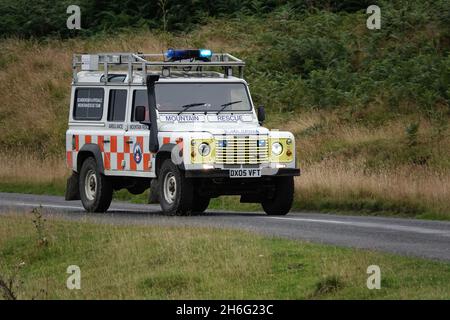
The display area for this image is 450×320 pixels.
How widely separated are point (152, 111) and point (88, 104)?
89.9 inches

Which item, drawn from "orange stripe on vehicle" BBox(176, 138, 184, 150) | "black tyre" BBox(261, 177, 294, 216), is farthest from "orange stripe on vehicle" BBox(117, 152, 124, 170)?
"black tyre" BBox(261, 177, 294, 216)

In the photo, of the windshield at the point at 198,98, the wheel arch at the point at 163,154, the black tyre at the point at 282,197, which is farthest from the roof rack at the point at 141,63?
the black tyre at the point at 282,197

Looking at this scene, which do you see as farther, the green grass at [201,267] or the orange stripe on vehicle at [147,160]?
the orange stripe on vehicle at [147,160]

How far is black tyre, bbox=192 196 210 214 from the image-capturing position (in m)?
23.9

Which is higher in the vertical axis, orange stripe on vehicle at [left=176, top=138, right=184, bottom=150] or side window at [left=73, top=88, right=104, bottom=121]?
side window at [left=73, top=88, right=104, bottom=121]

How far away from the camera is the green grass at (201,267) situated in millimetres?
14211

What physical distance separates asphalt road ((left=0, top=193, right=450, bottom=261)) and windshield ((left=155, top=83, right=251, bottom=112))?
1754 millimetres

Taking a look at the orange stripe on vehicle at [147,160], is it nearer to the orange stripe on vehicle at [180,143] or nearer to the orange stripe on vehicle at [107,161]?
the orange stripe on vehicle at [180,143]

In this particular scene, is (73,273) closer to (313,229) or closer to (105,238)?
(105,238)

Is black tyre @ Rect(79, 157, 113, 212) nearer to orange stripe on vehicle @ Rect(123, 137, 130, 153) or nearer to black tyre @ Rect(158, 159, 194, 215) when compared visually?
orange stripe on vehicle @ Rect(123, 137, 130, 153)

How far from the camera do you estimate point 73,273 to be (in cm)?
1659

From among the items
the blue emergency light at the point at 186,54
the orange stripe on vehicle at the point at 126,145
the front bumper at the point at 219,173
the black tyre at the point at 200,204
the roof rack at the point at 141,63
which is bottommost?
the black tyre at the point at 200,204

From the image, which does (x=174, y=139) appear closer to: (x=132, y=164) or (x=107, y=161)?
(x=132, y=164)

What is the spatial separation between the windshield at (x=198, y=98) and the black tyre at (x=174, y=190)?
4.09 feet
